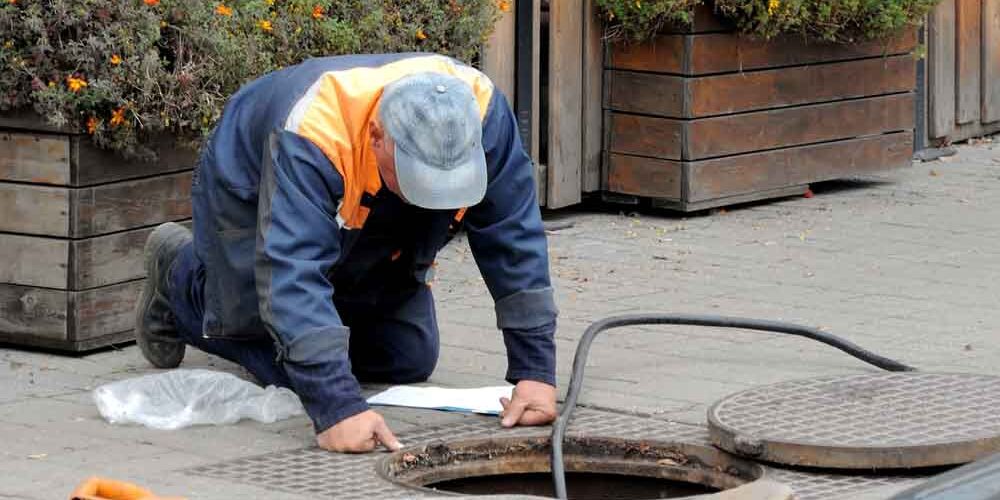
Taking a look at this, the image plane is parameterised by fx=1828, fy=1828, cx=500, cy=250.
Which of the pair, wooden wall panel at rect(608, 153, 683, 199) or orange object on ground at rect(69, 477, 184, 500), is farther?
wooden wall panel at rect(608, 153, 683, 199)

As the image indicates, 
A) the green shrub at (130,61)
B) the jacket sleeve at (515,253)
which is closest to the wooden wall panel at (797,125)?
the green shrub at (130,61)

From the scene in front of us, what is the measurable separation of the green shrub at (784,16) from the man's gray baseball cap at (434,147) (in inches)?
135

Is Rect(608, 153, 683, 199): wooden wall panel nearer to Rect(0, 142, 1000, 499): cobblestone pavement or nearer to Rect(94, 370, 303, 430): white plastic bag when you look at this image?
Rect(0, 142, 1000, 499): cobblestone pavement

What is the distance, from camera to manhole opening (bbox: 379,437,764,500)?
422 cm

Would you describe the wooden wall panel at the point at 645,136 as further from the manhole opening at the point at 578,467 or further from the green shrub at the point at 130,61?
the manhole opening at the point at 578,467

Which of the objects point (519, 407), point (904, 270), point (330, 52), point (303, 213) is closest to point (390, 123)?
point (303, 213)

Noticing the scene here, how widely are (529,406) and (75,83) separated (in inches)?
63.5

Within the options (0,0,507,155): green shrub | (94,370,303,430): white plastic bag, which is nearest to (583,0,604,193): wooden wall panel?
(0,0,507,155): green shrub

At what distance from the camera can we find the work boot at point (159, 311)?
5152mm

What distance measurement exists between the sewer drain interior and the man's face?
702 mm

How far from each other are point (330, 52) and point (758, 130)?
8.33ft

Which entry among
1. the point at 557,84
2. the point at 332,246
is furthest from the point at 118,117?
the point at 557,84

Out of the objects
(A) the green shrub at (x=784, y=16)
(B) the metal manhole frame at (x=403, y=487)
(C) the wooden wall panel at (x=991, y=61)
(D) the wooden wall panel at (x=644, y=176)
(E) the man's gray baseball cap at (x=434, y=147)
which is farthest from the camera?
(C) the wooden wall panel at (x=991, y=61)

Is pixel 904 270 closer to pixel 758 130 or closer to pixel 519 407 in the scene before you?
pixel 758 130
